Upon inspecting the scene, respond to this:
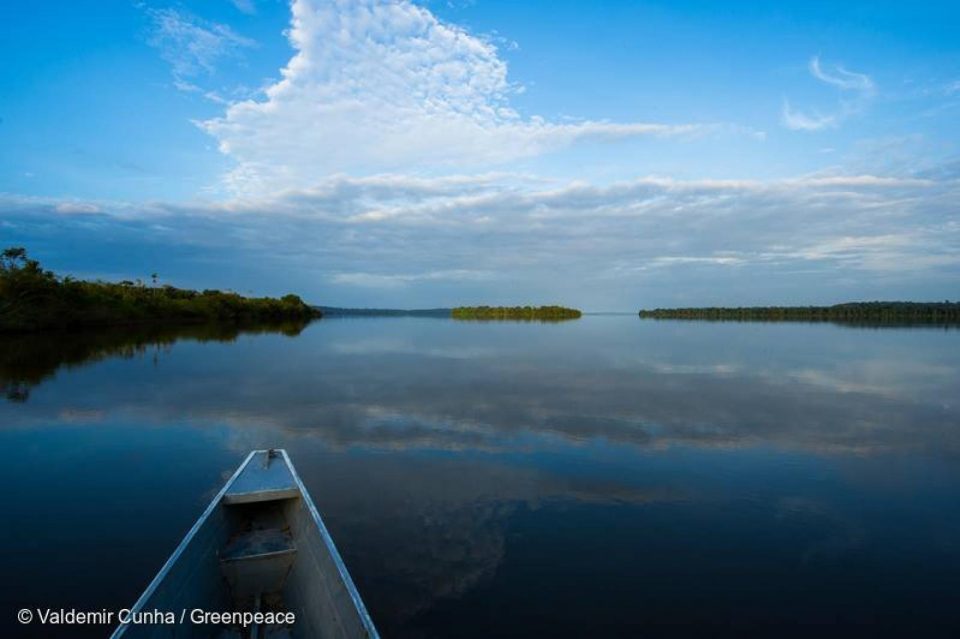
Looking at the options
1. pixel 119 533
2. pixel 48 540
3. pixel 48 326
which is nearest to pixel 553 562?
pixel 119 533

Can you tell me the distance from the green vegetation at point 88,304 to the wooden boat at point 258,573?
4389cm

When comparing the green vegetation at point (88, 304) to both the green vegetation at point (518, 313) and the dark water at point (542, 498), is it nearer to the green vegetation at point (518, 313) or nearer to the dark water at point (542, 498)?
the dark water at point (542, 498)

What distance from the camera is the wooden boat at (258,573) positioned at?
10.7 feet

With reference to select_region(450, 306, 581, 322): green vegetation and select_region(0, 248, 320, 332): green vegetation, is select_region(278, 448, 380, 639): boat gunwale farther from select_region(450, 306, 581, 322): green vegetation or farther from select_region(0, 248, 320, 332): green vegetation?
select_region(450, 306, 581, 322): green vegetation

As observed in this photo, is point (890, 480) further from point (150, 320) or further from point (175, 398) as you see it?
point (150, 320)

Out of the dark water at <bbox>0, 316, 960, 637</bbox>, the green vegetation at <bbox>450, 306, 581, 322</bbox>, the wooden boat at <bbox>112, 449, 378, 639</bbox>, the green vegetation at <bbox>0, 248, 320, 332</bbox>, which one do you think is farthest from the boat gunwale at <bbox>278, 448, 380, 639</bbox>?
the green vegetation at <bbox>450, 306, 581, 322</bbox>

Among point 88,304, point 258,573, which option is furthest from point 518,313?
point 258,573

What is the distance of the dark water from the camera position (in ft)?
15.0

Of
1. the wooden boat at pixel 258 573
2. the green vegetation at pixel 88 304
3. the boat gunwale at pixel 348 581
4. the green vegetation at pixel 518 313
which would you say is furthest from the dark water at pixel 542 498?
the green vegetation at pixel 518 313

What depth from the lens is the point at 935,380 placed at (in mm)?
19406

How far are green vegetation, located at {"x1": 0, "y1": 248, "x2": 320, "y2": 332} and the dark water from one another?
29.5 m

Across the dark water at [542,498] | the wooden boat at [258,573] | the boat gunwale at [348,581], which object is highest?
the boat gunwale at [348,581]

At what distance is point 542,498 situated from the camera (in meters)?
7.04

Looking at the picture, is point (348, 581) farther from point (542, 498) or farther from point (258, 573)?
point (542, 498)
